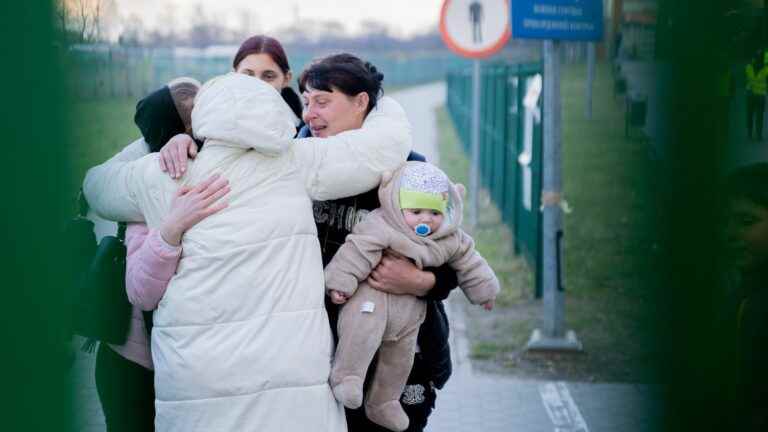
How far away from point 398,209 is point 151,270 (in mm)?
622

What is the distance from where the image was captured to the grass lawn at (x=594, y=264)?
1811mm

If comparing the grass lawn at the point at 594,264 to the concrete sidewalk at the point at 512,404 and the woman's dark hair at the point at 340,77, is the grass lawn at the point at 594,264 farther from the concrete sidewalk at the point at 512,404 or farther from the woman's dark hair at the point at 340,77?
the woman's dark hair at the point at 340,77

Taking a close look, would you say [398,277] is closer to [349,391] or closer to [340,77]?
[349,391]

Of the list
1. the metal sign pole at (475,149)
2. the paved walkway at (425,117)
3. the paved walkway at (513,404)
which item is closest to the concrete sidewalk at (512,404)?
the paved walkway at (513,404)

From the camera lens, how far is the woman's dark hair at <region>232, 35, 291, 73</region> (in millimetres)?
3600

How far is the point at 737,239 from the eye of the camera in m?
1.71

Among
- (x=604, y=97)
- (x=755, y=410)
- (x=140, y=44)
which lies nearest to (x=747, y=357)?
(x=755, y=410)

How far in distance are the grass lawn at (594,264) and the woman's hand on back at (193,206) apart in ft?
2.68

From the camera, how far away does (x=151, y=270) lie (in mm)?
2291

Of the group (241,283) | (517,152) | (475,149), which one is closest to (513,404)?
(241,283)

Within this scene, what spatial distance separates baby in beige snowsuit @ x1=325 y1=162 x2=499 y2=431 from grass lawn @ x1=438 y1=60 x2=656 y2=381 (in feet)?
1.27

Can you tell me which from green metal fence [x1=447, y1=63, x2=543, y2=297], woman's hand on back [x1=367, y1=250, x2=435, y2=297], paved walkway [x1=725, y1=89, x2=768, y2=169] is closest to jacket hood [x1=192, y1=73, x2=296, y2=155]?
woman's hand on back [x1=367, y1=250, x2=435, y2=297]

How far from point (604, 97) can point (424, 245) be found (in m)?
0.61

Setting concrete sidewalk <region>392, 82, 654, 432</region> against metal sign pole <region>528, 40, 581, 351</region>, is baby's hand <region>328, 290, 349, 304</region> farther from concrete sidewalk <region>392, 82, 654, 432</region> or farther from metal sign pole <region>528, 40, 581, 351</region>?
metal sign pole <region>528, 40, 581, 351</region>
